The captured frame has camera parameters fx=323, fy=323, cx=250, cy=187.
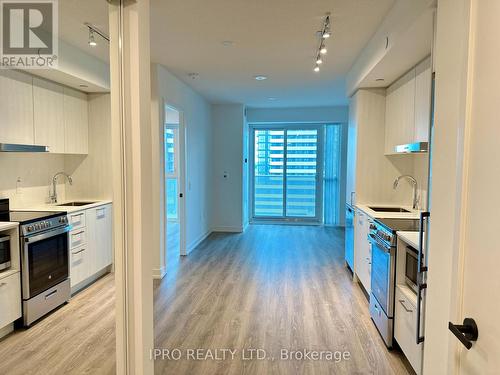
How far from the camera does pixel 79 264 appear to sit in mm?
1729

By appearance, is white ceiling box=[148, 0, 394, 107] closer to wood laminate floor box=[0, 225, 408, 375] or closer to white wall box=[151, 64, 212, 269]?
white wall box=[151, 64, 212, 269]

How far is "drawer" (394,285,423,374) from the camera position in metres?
2.09

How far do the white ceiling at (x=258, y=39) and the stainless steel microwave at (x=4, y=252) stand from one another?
1.94m

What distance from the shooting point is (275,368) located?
7.70 ft

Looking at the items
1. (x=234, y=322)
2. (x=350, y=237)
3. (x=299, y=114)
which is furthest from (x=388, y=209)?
(x=299, y=114)

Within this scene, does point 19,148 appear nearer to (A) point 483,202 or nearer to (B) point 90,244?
(B) point 90,244

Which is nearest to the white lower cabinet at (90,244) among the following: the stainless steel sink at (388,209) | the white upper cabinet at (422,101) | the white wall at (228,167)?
the white upper cabinet at (422,101)

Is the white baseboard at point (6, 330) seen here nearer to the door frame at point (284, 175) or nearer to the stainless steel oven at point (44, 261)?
the stainless steel oven at point (44, 261)

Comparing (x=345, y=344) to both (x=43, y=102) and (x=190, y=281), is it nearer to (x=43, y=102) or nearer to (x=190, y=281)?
(x=190, y=281)

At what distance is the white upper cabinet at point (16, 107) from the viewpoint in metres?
1.22

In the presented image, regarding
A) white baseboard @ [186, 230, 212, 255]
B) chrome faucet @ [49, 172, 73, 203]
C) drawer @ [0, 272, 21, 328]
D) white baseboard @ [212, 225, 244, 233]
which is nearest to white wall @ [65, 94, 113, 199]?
chrome faucet @ [49, 172, 73, 203]

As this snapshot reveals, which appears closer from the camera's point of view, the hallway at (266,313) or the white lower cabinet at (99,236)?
the white lower cabinet at (99,236)

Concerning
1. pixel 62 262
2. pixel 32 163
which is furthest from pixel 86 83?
pixel 62 262

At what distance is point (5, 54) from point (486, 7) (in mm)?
1645
